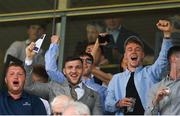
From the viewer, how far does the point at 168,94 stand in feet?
22.3

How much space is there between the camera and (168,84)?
275 inches

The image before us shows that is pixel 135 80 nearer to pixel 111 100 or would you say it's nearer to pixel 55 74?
pixel 111 100

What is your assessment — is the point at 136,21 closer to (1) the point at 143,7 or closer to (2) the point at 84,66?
(1) the point at 143,7

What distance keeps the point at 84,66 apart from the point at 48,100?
605mm

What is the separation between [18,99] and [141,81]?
1.35 meters

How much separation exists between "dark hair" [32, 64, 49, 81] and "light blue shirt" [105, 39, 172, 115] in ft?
3.87

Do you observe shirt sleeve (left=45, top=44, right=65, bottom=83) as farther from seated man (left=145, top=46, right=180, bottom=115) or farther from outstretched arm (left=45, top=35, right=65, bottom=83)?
seated man (left=145, top=46, right=180, bottom=115)

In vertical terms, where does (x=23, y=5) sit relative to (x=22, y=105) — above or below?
above

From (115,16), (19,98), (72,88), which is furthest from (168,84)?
(115,16)

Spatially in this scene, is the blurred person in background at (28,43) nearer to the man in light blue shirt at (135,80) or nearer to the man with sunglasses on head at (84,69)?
the man with sunglasses on head at (84,69)

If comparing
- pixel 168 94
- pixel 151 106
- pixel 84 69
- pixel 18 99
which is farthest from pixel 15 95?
pixel 168 94

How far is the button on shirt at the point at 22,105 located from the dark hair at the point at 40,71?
1.21 m

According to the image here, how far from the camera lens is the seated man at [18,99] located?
704 cm

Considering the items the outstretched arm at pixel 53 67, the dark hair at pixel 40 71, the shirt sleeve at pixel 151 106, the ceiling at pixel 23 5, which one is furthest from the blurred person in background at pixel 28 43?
the shirt sleeve at pixel 151 106
